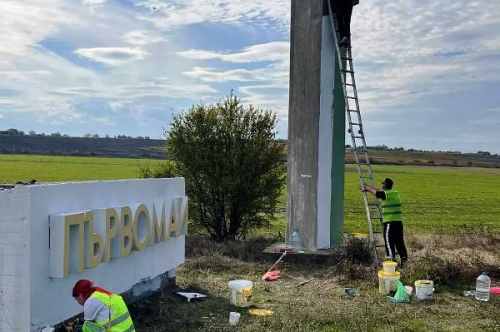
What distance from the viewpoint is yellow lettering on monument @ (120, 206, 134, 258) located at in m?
9.30

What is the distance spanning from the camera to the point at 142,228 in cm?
1042

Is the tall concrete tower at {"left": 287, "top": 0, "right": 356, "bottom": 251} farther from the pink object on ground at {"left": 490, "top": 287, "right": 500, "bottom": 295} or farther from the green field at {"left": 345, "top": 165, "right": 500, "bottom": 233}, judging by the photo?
the green field at {"left": 345, "top": 165, "right": 500, "bottom": 233}

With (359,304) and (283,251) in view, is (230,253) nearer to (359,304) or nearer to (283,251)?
(283,251)

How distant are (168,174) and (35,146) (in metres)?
88.4

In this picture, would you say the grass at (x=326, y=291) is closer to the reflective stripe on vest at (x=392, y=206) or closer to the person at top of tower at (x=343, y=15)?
the reflective stripe on vest at (x=392, y=206)

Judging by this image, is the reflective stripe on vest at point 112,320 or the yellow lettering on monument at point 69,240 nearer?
the reflective stripe on vest at point 112,320

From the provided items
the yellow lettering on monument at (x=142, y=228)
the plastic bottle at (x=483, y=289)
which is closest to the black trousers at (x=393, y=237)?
the plastic bottle at (x=483, y=289)

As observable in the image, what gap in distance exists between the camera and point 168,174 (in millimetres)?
19047

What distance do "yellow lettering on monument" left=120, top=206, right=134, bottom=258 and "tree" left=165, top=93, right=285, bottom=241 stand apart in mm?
8601

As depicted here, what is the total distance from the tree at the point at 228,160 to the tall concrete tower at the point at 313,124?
290 centimetres

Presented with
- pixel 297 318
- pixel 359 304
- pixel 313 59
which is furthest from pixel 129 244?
pixel 313 59

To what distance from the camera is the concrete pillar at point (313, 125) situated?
15297 millimetres

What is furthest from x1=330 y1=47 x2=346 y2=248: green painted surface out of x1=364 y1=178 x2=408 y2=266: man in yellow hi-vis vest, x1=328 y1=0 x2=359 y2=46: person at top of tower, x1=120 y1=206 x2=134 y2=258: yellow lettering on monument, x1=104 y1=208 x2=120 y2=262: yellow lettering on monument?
x1=104 y1=208 x2=120 y2=262: yellow lettering on monument

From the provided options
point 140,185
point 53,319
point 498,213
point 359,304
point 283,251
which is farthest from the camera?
point 498,213
